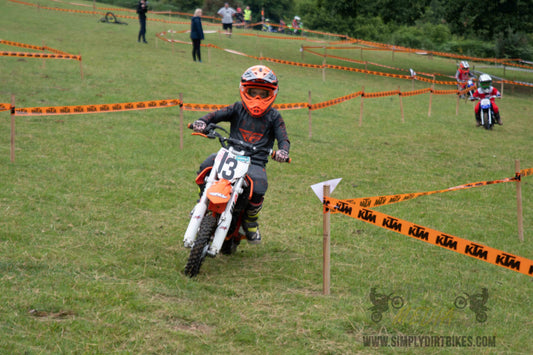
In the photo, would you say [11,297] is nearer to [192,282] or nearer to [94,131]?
[192,282]

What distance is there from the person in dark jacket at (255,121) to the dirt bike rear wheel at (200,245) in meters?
0.75

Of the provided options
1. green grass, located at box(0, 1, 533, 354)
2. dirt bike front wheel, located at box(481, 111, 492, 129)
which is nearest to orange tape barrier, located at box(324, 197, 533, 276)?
green grass, located at box(0, 1, 533, 354)

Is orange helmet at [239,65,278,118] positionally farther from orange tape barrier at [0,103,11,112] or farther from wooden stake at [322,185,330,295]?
orange tape barrier at [0,103,11,112]

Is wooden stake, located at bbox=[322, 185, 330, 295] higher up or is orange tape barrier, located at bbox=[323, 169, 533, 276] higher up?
orange tape barrier, located at bbox=[323, 169, 533, 276]

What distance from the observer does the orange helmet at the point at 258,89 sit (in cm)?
661

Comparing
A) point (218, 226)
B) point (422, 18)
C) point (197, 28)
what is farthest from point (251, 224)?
point (422, 18)

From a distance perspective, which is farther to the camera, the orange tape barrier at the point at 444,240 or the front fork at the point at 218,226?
the front fork at the point at 218,226

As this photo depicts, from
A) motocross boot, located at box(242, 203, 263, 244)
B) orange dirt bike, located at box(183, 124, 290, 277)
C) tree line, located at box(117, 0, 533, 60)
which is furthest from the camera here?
tree line, located at box(117, 0, 533, 60)

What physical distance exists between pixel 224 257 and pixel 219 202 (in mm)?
1385

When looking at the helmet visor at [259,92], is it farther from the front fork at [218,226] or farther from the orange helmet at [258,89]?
the front fork at [218,226]

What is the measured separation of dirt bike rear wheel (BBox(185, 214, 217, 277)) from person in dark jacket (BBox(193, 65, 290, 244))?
751 millimetres

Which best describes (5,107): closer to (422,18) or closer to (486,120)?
(486,120)

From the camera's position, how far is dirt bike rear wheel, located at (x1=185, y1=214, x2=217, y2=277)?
5.74 meters

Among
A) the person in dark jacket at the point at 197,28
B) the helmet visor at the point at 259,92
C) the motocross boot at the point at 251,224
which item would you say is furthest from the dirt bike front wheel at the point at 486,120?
the motocross boot at the point at 251,224
